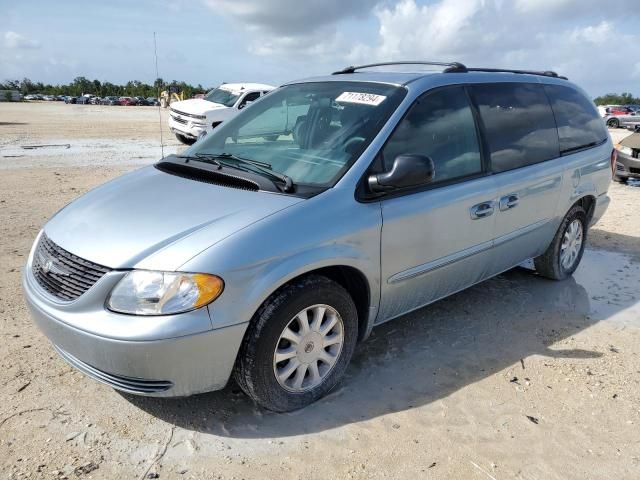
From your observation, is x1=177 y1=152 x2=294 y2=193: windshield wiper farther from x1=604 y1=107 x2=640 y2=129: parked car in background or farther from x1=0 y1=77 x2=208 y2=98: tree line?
x1=0 y1=77 x2=208 y2=98: tree line

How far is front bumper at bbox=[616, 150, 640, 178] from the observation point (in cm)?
1064

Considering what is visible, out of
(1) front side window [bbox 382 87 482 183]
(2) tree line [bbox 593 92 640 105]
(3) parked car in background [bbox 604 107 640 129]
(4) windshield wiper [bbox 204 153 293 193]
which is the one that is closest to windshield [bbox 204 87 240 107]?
(4) windshield wiper [bbox 204 153 293 193]

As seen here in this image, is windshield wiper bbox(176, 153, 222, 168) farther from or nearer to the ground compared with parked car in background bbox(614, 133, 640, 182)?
farther from the ground

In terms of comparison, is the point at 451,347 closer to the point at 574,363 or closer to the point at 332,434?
the point at 574,363

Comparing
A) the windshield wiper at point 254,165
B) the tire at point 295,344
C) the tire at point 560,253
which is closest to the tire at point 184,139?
the tire at point 560,253

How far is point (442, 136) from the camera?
3.58 meters

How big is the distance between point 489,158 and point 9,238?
194 inches

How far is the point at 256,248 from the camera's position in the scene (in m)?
2.59

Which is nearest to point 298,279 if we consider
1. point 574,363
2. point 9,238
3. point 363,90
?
point 363,90

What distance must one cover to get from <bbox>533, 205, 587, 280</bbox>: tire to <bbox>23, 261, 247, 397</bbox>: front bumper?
3395 mm

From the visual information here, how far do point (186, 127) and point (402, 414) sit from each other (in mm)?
13741

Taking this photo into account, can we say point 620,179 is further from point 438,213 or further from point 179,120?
point 179,120

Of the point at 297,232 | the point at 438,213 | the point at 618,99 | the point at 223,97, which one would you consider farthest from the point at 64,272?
the point at 618,99

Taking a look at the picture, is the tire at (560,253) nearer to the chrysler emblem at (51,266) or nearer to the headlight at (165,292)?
the headlight at (165,292)
